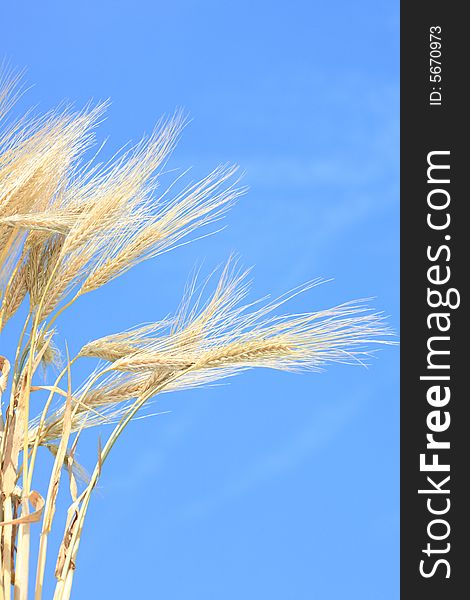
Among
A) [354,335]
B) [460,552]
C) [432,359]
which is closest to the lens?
[354,335]

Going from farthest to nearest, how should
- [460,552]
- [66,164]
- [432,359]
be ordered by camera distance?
[432,359]
[460,552]
[66,164]

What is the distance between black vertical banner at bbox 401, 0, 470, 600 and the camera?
2.28m

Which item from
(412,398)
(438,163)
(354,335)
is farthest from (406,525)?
(438,163)

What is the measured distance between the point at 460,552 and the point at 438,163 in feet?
3.60

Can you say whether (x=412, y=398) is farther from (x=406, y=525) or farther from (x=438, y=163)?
(x=438, y=163)

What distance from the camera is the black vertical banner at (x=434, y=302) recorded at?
228 cm

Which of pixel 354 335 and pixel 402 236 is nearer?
pixel 354 335

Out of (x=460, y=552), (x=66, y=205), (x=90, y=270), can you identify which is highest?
(x=66, y=205)

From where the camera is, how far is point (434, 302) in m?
2.42

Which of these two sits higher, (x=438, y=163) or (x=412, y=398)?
(x=438, y=163)

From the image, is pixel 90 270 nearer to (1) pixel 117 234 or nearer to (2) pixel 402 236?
(1) pixel 117 234

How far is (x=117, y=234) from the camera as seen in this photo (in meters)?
1.79

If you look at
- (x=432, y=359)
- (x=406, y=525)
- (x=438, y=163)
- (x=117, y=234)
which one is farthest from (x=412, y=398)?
(x=117, y=234)

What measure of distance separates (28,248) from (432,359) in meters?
1.17
